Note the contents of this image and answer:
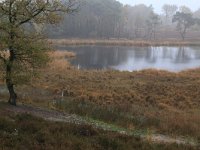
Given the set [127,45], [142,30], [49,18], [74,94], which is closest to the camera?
[49,18]

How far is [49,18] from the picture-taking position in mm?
20141

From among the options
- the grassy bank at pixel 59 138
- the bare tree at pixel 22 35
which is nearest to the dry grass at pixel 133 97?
the bare tree at pixel 22 35

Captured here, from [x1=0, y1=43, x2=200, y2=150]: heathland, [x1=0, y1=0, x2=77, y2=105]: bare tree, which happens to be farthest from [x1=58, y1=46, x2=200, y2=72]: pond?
[x1=0, y1=0, x2=77, y2=105]: bare tree

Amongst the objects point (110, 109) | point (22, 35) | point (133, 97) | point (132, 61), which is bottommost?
point (132, 61)

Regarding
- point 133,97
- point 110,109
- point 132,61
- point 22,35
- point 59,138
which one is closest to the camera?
point 59,138

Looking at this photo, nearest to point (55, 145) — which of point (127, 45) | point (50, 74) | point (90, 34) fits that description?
point (50, 74)

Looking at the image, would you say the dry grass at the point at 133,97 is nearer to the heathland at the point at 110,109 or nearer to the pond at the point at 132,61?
the heathland at the point at 110,109

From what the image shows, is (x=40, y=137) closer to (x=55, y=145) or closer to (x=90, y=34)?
(x=55, y=145)

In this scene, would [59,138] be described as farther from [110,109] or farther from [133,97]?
[133,97]

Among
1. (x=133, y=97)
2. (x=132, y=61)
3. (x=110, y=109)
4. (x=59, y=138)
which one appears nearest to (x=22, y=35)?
(x=110, y=109)

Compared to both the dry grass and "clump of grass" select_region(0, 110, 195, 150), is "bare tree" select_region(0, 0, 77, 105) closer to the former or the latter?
the dry grass

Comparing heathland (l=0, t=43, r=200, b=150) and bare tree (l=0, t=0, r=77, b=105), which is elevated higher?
bare tree (l=0, t=0, r=77, b=105)

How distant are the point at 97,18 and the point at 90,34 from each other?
7.69 meters

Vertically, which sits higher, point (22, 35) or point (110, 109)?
point (22, 35)
